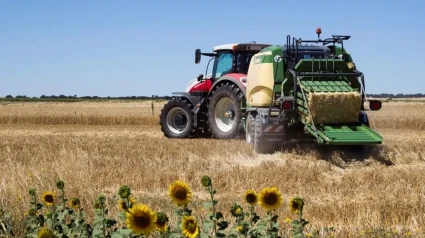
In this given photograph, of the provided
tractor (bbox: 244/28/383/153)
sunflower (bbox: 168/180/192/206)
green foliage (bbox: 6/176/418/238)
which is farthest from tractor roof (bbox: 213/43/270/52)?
sunflower (bbox: 168/180/192/206)

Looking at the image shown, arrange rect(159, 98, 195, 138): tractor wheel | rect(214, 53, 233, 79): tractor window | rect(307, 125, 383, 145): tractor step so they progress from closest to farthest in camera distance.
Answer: rect(307, 125, 383, 145): tractor step < rect(214, 53, 233, 79): tractor window < rect(159, 98, 195, 138): tractor wheel

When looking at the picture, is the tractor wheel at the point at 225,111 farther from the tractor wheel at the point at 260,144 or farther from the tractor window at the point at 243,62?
the tractor wheel at the point at 260,144

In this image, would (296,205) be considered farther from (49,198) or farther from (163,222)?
(49,198)

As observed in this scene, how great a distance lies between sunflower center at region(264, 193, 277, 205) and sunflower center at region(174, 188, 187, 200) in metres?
0.50

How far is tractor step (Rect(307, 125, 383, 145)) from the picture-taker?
905 centimetres

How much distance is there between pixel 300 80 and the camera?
9.98m

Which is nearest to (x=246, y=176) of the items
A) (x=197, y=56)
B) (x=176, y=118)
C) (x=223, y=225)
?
(x=223, y=225)

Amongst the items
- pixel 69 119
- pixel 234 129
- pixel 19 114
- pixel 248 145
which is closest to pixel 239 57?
pixel 234 129

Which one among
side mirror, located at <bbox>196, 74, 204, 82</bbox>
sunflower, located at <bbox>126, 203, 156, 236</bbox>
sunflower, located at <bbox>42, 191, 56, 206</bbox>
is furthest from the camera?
side mirror, located at <bbox>196, 74, 204, 82</bbox>

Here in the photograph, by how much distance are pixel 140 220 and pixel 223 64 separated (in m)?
11.0

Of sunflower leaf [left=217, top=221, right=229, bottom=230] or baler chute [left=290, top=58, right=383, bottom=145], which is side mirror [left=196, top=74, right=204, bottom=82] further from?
sunflower leaf [left=217, top=221, right=229, bottom=230]

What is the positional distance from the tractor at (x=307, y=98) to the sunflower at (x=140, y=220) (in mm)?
6574

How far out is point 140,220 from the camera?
2707 mm

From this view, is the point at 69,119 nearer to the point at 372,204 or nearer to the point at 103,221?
the point at 372,204
